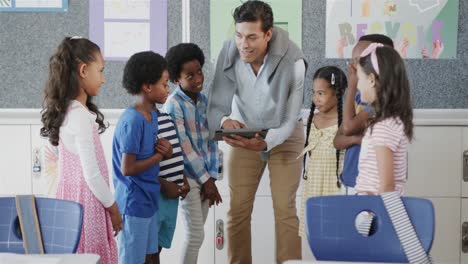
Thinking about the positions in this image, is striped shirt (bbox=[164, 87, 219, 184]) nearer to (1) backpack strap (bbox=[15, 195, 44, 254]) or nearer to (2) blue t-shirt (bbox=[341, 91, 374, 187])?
(2) blue t-shirt (bbox=[341, 91, 374, 187])

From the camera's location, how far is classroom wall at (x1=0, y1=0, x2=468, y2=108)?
2846mm

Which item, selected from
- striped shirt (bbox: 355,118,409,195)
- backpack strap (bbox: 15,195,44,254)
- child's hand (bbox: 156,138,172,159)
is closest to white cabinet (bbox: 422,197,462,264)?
striped shirt (bbox: 355,118,409,195)

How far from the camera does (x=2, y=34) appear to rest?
114 inches

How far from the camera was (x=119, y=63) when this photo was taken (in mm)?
2895

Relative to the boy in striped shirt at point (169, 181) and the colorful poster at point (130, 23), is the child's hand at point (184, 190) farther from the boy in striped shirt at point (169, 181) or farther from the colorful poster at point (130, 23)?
the colorful poster at point (130, 23)

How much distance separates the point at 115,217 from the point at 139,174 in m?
0.18

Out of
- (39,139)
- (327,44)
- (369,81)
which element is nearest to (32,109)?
(39,139)

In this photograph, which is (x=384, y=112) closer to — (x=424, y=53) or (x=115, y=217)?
(x=115, y=217)

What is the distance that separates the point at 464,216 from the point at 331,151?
0.81m

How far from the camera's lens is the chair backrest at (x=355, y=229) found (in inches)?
57.3

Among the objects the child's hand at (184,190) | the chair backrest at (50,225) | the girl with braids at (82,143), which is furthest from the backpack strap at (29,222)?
the child's hand at (184,190)

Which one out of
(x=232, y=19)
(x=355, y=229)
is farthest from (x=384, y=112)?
(x=232, y=19)

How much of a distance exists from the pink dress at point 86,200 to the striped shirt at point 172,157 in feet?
0.95

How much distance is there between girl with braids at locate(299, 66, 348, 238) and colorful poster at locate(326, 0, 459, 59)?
35 centimetres
